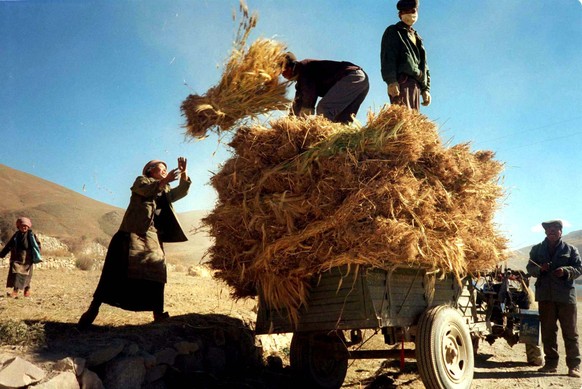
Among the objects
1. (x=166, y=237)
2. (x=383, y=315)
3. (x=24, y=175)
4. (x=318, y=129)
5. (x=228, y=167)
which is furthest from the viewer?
(x=24, y=175)

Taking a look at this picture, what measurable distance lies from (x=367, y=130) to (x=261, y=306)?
175 centimetres

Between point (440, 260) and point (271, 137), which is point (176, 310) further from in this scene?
point (440, 260)

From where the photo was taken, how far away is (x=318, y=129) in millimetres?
3863

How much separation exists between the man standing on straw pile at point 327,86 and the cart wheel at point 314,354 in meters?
2.24

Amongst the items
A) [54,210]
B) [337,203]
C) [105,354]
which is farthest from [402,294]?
[54,210]

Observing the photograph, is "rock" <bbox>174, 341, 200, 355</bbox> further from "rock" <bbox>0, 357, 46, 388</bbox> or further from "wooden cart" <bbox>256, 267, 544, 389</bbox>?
"rock" <bbox>0, 357, 46, 388</bbox>

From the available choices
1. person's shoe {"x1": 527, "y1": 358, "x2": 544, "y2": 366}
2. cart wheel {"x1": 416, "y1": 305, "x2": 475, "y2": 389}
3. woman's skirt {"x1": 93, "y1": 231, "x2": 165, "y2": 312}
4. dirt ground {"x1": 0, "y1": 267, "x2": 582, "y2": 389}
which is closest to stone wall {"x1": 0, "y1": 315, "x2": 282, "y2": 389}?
dirt ground {"x1": 0, "y1": 267, "x2": 582, "y2": 389}

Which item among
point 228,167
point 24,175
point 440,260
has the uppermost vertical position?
point 24,175

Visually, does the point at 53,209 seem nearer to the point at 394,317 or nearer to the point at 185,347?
the point at 185,347

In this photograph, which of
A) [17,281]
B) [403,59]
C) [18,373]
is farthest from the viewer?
[17,281]

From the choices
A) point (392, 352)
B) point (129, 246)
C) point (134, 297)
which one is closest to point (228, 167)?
point (129, 246)

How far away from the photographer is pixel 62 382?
3012 millimetres

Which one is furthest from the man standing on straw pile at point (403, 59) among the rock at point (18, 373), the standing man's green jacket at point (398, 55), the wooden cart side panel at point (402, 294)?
the rock at point (18, 373)

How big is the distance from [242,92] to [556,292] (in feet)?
16.0
